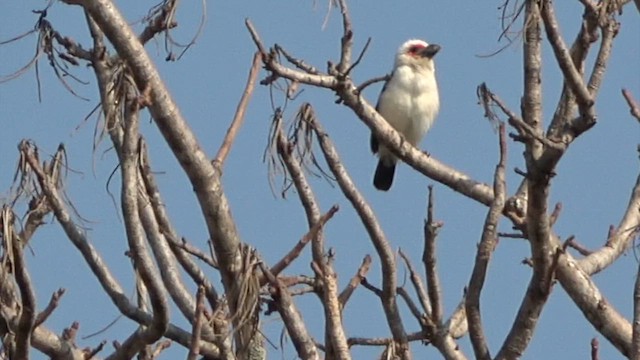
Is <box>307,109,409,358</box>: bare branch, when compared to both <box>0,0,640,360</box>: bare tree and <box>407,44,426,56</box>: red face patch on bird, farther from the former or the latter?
<box>407,44,426,56</box>: red face patch on bird

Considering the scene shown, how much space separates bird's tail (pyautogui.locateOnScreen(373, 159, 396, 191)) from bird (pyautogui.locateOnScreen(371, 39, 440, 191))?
296mm

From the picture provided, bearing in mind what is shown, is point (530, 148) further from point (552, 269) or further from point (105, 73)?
point (105, 73)

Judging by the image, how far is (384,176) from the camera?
13.5 metres

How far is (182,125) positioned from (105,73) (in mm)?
1396

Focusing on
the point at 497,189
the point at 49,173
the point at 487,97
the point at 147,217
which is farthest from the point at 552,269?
the point at 49,173

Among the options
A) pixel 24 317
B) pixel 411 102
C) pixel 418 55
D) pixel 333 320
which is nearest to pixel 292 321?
pixel 333 320

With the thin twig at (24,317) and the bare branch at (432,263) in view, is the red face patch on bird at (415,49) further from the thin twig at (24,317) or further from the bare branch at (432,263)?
the thin twig at (24,317)

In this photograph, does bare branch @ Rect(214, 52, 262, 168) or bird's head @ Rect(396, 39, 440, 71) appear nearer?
bare branch @ Rect(214, 52, 262, 168)

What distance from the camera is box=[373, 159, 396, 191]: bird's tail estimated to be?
44.3 feet

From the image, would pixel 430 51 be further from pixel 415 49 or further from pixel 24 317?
pixel 24 317

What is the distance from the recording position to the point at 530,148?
5.56 m

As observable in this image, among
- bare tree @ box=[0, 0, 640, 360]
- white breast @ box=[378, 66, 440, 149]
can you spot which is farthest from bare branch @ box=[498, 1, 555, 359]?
white breast @ box=[378, 66, 440, 149]

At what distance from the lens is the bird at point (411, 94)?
472 inches

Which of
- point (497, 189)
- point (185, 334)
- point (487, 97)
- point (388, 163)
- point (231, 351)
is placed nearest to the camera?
point (231, 351)
